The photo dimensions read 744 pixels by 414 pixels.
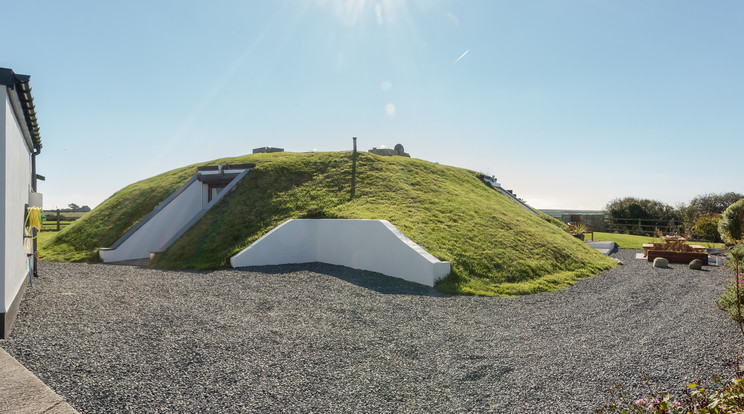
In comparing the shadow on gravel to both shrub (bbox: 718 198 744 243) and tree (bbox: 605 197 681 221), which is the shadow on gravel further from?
tree (bbox: 605 197 681 221)

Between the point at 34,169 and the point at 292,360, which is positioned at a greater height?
the point at 34,169

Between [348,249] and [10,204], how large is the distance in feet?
27.5

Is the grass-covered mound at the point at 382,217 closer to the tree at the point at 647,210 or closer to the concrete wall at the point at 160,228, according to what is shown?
the concrete wall at the point at 160,228

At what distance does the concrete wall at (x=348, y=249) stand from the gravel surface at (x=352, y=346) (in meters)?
1.11

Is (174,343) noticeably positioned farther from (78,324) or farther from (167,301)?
(167,301)

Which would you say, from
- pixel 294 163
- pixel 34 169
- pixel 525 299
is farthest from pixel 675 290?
pixel 34 169

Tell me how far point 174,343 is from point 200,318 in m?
1.32

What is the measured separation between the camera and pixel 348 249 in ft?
43.6

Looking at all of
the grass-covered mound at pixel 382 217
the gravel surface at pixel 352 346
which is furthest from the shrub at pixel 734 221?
the gravel surface at pixel 352 346

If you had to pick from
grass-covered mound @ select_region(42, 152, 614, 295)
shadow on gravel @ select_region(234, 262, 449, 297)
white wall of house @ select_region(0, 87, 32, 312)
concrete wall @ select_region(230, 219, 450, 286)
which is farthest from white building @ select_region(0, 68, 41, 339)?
grass-covered mound @ select_region(42, 152, 614, 295)

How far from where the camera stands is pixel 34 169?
1314 centimetres

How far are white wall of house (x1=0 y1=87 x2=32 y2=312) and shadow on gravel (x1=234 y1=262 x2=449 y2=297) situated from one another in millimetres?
5647

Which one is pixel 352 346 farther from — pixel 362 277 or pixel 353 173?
pixel 353 173

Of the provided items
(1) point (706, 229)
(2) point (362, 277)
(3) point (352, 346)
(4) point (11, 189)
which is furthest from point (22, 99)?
(1) point (706, 229)
